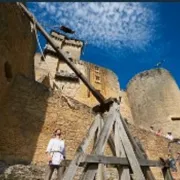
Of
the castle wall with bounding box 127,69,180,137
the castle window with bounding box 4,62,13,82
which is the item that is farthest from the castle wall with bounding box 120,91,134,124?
the castle window with bounding box 4,62,13,82

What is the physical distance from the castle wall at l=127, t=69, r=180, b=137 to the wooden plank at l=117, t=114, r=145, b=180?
768 inches

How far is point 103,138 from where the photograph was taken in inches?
170

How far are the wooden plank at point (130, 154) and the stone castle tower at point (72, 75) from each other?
15.9 meters

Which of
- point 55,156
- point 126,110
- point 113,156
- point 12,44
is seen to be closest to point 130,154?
point 113,156

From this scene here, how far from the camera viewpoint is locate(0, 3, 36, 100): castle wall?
9336mm

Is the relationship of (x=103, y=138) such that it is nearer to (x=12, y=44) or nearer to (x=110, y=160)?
(x=110, y=160)

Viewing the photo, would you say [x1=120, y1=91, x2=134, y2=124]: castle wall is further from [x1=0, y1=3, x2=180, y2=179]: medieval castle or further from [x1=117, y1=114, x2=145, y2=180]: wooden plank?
[x1=117, y1=114, x2=145, y2=180]: wooden plank

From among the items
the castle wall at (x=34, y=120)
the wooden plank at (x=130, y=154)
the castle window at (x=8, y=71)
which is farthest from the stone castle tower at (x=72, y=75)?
the wooden plank at (x=130, y=154)

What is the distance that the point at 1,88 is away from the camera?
31.5ft

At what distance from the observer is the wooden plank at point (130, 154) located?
421cm

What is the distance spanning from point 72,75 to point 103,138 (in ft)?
67.8

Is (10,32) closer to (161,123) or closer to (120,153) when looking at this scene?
(120,153)

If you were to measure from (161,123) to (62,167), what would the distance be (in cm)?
2013

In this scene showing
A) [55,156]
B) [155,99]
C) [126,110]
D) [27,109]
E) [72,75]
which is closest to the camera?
[55,156]
